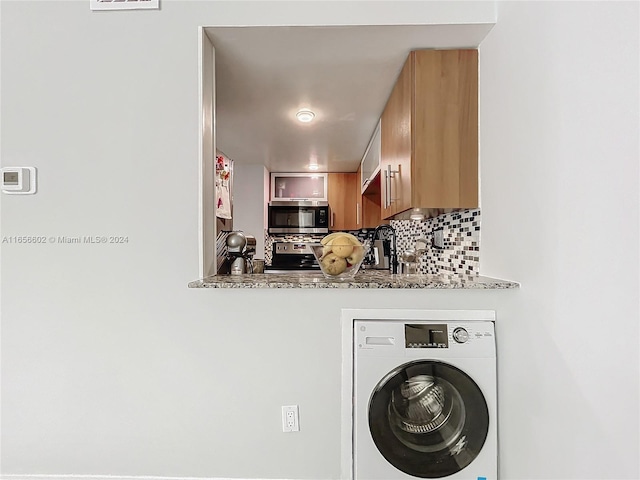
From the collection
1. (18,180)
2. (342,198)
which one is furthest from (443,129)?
(342,198)

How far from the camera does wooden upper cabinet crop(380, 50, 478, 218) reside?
192 centimetres

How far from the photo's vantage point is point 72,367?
1755mm

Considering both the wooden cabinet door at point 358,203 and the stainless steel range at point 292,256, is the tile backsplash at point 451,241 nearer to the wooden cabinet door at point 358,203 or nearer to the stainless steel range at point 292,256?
the wooden cabinet door at point 358,203

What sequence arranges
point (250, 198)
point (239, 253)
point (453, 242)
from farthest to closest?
point (250, 198)
point (453, 242)
point (239, 253)

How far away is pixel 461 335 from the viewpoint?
1676 mm

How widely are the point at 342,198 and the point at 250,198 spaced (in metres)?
1.18

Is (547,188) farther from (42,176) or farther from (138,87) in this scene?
(42,176)

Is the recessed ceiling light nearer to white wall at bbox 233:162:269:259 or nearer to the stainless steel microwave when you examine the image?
white wall at bbox 233:162:269:259

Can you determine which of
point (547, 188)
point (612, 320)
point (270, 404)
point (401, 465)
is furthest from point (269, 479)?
point (547, 188)

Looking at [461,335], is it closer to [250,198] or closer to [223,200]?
[223,200]

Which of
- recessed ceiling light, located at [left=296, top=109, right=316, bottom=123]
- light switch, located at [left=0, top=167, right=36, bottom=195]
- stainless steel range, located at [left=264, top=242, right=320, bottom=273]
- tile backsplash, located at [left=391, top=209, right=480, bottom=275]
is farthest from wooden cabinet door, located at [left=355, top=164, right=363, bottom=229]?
light switch, located at [left=0, top=167, right=36, bottom=195]

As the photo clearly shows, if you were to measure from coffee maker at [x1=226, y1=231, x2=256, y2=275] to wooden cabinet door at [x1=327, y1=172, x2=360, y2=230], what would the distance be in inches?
113

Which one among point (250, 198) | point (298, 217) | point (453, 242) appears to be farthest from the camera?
point (298, 217)

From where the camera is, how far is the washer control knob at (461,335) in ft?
5.49
